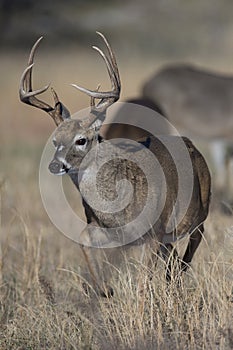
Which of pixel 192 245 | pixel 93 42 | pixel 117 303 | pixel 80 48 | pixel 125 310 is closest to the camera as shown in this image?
pixel 125 310

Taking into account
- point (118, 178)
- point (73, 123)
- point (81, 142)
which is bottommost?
point (118, 178)

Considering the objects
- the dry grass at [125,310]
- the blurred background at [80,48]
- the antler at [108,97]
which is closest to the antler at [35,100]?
the antler at [108,97]

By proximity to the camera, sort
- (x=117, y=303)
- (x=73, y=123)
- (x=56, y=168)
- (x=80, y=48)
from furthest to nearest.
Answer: (x=80, y=48)
(x=73, y=123)
(x=56, y=168)
(x=117, y=303)

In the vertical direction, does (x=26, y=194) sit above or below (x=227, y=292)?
below

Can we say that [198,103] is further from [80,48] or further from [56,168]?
[80,48]

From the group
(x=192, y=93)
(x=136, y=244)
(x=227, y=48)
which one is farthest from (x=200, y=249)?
(x=227, y=48)

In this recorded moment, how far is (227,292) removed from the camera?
5.68 meters

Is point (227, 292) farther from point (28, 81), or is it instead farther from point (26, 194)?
point (26, 194)

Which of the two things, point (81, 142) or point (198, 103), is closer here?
point (81, 142)

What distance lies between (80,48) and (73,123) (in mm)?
31434

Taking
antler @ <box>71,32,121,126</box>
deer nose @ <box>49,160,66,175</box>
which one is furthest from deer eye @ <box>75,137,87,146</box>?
deer nose @ <box>49,160,66,175</box>

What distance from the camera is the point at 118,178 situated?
6.91m

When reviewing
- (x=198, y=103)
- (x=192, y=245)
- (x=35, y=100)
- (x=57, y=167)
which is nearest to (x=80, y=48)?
(x=198, y=103)

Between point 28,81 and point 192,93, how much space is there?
818 centimetres
